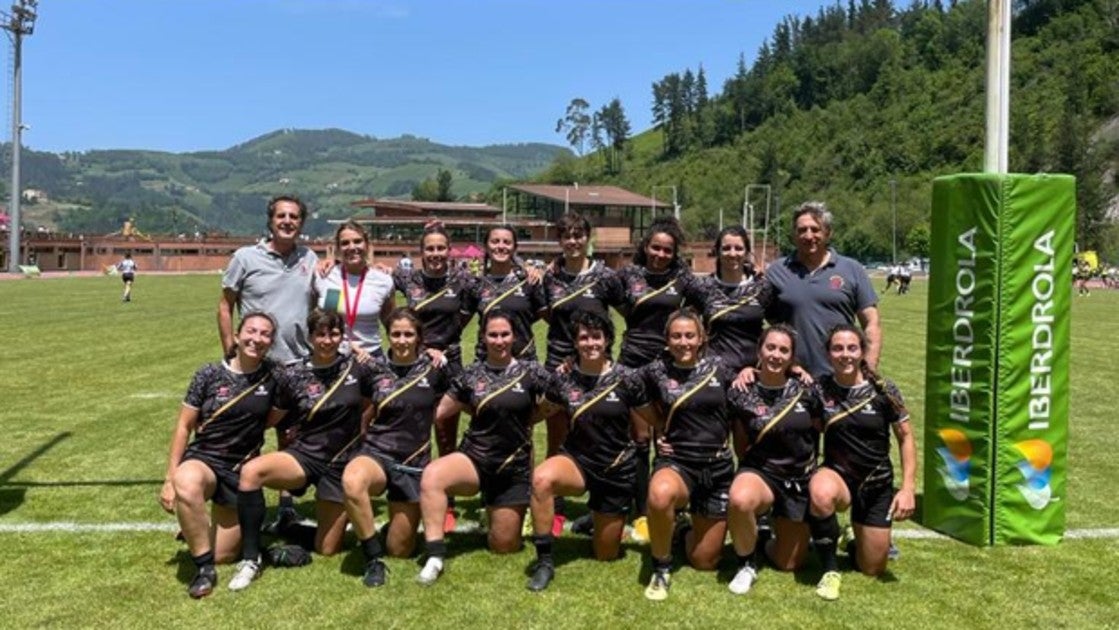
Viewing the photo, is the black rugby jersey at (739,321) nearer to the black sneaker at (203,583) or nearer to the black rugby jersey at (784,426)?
the black rugby jersey at (784,426)

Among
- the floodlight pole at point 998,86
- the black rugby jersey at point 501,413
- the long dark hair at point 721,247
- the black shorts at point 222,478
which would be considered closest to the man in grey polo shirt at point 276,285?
the black shorts at point 222,478

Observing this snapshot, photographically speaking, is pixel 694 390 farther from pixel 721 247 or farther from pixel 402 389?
pixel 402 389

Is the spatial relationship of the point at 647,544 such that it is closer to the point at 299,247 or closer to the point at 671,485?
the point at 671,485

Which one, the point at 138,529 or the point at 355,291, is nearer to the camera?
the point at 138,529

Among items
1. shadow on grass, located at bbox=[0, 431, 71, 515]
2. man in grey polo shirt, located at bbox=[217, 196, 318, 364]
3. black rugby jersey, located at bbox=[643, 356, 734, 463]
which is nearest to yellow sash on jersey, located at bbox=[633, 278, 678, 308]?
black rugby jersey, located at bbox=[643, 356, 734, 463]

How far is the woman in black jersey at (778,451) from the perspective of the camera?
460 cm

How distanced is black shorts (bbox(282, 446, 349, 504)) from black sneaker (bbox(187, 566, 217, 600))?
65 centimetres

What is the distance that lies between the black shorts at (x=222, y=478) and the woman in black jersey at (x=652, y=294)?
239 centimetres

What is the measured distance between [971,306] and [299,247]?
4.22m

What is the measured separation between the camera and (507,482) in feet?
16.3

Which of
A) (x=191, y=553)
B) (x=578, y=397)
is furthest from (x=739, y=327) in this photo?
(x=191, y=553)

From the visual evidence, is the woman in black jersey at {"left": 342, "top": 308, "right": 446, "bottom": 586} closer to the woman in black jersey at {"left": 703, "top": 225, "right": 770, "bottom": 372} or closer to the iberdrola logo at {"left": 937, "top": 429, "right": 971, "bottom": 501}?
the woman in black jersey at {"left": 703, "top": 225, "right": 770, "bottom": 372}

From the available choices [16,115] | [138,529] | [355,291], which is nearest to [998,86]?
[355,291]

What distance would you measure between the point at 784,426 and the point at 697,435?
48 cm
